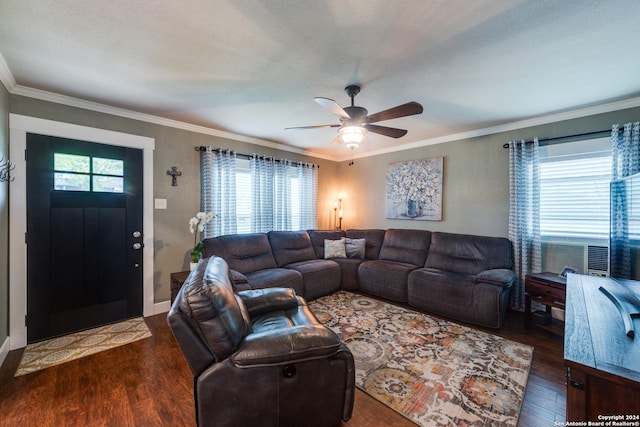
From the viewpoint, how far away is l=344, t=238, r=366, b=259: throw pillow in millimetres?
4512

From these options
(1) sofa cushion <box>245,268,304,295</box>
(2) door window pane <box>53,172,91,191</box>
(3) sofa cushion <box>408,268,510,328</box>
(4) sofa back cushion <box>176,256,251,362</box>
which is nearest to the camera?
(4) sofa back cushion <box>176,256,251,362</box>

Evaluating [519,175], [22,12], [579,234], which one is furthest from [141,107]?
[579,234]

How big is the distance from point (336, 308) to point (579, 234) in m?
3.03


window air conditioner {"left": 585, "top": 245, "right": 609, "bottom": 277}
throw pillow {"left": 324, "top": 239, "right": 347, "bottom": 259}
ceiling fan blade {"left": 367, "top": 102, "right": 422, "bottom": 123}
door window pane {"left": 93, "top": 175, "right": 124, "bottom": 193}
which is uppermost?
ceiling fan blade {"left": 367, "top": 102, "right": 422, "bottom": 123}

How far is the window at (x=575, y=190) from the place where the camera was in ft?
9.35

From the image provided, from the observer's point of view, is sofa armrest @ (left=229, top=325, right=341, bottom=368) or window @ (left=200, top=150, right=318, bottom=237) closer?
sofa armrest @ (left=229, top=325, right=341, bottom=368)

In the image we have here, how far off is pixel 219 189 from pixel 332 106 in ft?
7.93

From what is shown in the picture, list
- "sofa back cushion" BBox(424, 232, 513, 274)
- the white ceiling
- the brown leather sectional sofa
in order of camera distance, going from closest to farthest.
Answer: the white ceiling, the brown leather sectional sofa, "sofa back cushion" BBox(424, 232, 513, 274)

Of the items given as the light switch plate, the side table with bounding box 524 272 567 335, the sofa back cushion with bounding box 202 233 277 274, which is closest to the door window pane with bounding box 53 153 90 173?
the light switch plate

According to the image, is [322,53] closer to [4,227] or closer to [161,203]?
[161,203]

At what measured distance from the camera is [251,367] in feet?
4.32

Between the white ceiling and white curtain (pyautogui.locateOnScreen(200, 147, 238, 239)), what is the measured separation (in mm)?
842

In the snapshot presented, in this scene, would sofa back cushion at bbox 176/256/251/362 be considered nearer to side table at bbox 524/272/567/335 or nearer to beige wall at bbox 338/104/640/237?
side table at bbox 524/272/567/335

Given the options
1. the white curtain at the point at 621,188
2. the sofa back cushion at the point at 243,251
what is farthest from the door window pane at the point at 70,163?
the white curtain at the point at 621,188
